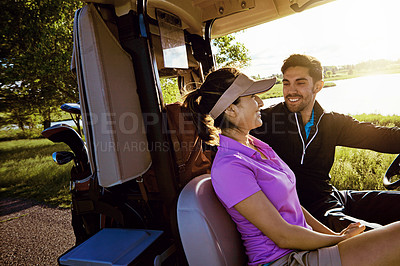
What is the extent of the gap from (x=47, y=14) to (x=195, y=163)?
334 inches

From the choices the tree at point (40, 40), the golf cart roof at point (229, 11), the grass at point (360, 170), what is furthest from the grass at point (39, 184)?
the grass at point (360, 170)

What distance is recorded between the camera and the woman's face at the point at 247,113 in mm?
1614

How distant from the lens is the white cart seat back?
1.50m

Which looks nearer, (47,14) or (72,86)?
(47,14)

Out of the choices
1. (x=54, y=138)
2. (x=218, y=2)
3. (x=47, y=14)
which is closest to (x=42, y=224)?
(x=54, y=138)

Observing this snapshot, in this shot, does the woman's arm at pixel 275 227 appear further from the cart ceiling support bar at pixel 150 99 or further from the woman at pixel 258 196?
the cart ceiling support bar at pixel 150 99

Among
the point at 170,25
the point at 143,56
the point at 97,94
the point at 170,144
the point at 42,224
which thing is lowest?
the point at 42,224

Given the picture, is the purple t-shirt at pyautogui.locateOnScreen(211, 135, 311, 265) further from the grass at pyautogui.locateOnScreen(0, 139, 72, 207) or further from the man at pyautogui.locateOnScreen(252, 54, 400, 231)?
the grass at pyautogui.locateOnScreen(0, 139, 72, 207)

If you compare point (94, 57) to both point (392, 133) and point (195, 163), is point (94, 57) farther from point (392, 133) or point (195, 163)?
point (392, 133)

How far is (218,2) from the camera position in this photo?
2330 mm

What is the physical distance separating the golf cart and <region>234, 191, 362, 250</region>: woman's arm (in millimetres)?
187

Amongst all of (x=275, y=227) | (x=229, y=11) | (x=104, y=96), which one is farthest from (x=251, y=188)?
(x=229, y=11)

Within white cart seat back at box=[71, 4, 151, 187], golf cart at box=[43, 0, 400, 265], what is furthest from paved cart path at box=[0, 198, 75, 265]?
white cart seat back at box=[71, 4, 151, 187]

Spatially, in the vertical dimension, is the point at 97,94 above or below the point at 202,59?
below
